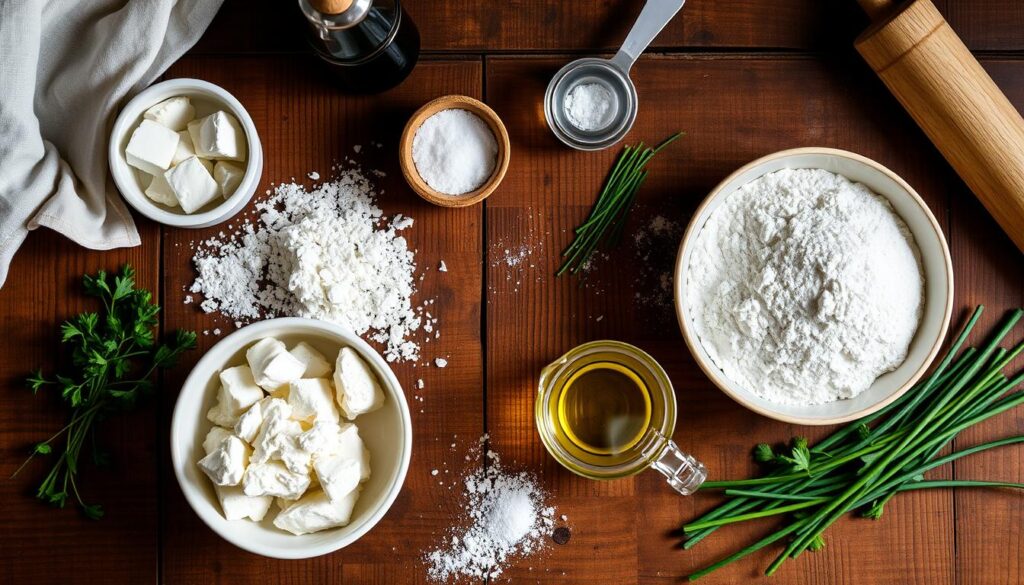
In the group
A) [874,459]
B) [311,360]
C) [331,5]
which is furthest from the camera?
[874,459]

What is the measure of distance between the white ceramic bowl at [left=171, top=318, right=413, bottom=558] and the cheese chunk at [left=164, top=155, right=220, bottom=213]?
24 centimetres

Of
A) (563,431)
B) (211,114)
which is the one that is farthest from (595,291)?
(211,114)

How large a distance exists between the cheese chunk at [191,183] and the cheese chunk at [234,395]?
272 millimetres

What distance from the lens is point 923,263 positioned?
3.67 ft

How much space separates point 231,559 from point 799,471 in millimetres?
920

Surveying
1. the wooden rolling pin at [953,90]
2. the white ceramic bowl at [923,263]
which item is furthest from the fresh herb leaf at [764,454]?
the wooden rolling pin at [953,90]

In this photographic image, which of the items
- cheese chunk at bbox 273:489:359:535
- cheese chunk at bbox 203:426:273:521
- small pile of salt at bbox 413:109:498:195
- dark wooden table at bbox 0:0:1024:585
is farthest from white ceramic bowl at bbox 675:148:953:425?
cheese chunk at bbox 203:426:273:521

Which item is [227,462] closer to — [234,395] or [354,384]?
[234,395]

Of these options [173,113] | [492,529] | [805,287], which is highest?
[173,113]

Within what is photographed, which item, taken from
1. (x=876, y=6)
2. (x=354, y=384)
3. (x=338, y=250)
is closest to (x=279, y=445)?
(x=354, y=384)

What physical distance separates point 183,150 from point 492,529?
2.52 ft

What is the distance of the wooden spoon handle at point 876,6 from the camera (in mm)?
1134

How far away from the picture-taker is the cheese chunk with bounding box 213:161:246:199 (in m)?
1.14

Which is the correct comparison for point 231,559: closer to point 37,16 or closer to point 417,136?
point 417,136
